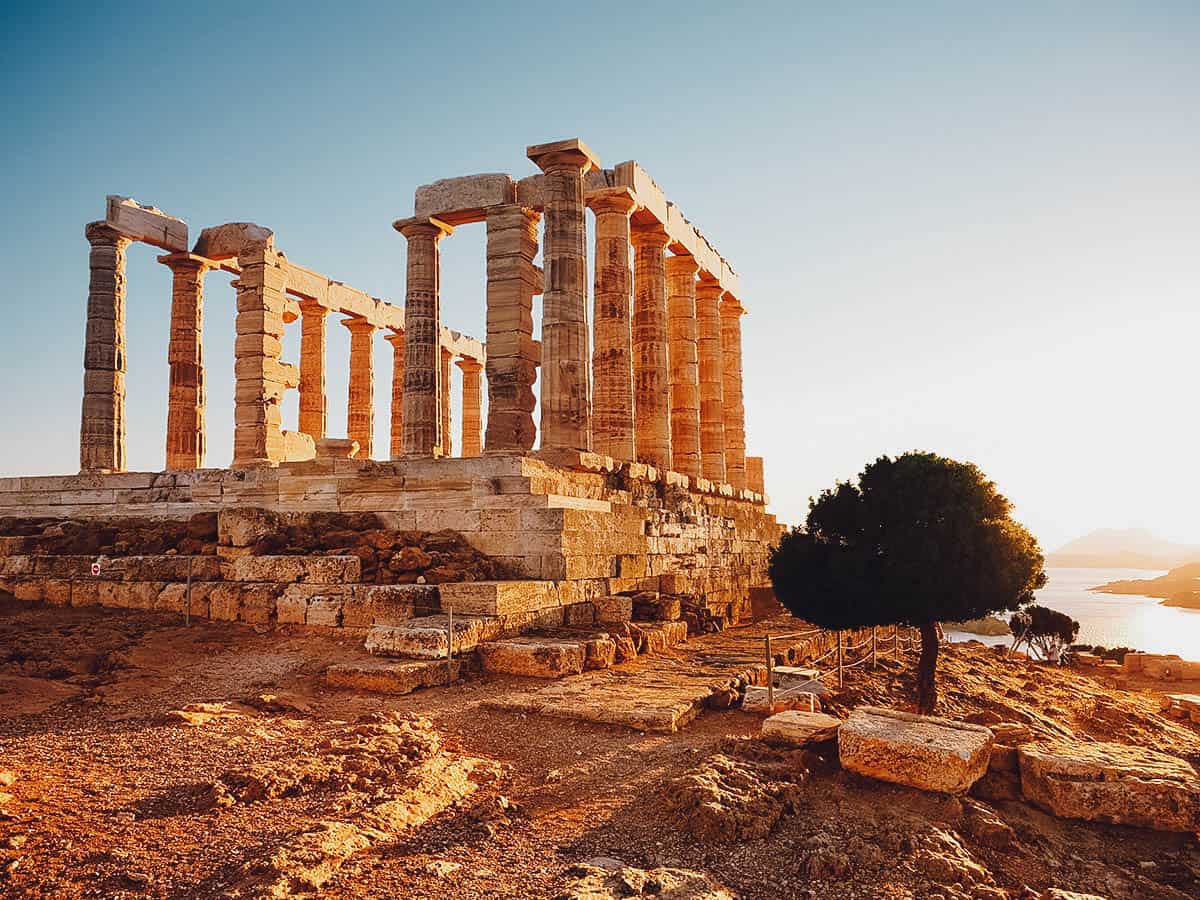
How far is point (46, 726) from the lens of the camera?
7934 millimetres

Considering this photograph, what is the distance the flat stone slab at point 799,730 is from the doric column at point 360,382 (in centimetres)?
2309

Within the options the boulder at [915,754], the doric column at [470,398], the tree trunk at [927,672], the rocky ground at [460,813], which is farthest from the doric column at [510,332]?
the doric column at [470,398]

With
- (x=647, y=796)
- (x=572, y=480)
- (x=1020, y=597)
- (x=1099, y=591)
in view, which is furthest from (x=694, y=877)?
(x=1099, y=591)

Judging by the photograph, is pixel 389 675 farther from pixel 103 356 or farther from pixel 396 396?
pixel 396 396

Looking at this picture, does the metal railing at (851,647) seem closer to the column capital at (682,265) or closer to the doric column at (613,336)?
the doric column at (613,336)

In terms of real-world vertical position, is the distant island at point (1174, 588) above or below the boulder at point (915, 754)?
below

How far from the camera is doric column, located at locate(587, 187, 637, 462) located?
20047 mm

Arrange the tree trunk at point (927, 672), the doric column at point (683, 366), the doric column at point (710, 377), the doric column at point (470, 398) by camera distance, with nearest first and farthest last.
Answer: the tree trunk at point (927, 672) → the doric column at point (683, 366) → the doric column at point (710, 377) → the doric column at point (470, 398)

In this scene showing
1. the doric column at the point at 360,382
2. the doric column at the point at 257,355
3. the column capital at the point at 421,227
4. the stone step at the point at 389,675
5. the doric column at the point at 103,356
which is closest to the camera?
the stone step at the point at 389,675

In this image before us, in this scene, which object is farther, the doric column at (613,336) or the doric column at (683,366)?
the doric column at (683,366)

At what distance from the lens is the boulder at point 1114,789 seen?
22.2 feet

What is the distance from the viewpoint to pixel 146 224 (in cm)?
2269

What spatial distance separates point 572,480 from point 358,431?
1504 centimetres

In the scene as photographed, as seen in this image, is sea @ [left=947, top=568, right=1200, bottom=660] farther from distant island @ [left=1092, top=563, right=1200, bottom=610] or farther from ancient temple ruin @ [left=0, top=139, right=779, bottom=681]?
ancient temple ruin @ [left=0, top=139, right=779, bottom=681]
